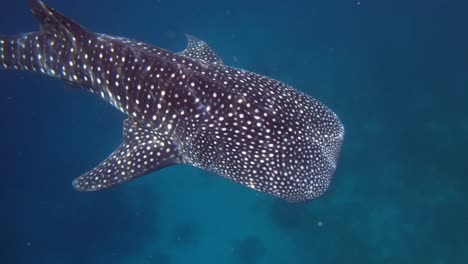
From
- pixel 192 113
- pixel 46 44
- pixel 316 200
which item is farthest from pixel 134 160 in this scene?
pixel 316 200

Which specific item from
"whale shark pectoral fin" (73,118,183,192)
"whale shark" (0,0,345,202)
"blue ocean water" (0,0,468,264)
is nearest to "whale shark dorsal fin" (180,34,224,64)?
"whale shark" (0,0,345,202)

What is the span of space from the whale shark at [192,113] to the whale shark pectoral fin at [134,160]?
0.02 metres

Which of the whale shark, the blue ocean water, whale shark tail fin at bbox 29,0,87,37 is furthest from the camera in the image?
the blue ocean water

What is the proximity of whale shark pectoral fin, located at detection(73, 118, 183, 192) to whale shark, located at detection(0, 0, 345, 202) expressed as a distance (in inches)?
0.8

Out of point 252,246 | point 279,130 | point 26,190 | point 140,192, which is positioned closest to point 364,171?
point 252,246

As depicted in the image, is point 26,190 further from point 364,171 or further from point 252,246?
point 364,171

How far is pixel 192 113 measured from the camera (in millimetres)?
5930

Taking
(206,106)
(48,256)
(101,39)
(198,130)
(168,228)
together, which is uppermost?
(101,39)

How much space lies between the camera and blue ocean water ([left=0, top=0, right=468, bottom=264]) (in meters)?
15.9

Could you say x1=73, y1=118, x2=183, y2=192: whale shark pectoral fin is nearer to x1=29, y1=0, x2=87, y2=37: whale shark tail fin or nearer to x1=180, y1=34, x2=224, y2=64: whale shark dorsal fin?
x1=29, y1=0, x2=87, y2=37: whale shark tail fin

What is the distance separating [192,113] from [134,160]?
1.74 meters

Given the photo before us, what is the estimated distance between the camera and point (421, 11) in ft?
89.6

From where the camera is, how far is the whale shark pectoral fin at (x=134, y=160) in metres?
6.71

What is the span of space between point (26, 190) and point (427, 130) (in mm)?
23632
